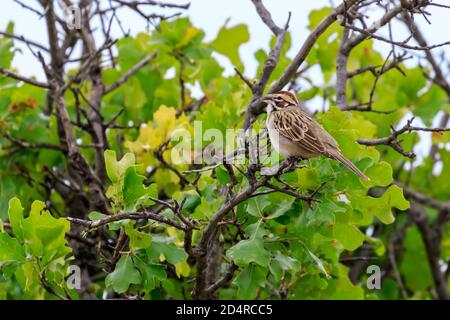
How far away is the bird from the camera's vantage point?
5172 millimetres

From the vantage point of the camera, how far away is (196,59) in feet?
23.3

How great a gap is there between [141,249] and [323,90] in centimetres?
296

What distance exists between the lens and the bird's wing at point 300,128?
542 centimetres

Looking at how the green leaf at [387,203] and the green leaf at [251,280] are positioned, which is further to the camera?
the green leaf at [387,203]

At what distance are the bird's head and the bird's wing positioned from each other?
0.04 meters

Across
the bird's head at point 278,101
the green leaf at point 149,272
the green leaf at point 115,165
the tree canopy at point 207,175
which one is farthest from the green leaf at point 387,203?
the green leaf at point 115,165

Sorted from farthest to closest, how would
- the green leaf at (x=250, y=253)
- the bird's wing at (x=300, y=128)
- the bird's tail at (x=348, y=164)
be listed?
the bird's wing at (x=300, y=128)
the bird's tail at (x=348, y=164)
the green leaf at (x=250, y=253)

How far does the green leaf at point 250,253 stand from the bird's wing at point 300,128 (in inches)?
31.0

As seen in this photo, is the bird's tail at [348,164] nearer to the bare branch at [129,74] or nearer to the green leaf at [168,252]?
the green leaf at [168,252]

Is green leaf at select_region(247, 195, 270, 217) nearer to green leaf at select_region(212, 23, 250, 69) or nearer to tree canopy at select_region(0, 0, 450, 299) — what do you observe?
tree canopy at select_region(0, 0, 450, 299)

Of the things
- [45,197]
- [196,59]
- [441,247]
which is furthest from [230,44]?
[441,247]
